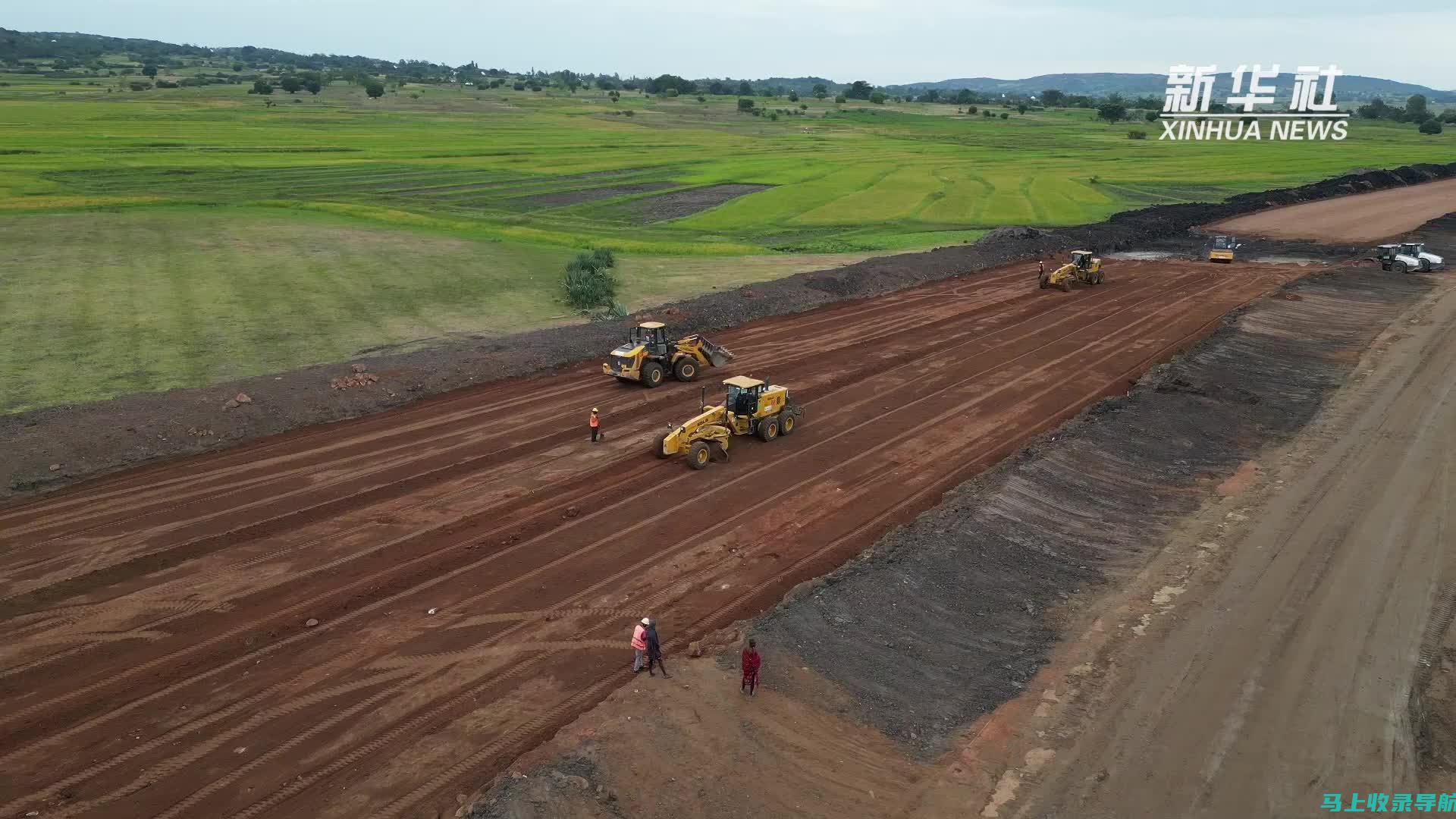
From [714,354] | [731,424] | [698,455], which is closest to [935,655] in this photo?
[698,455]

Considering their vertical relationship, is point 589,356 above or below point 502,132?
below

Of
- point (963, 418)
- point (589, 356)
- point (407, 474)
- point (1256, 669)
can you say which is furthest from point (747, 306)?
point (1256, 669)

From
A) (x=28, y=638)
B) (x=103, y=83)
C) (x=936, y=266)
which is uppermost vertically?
(x=103, y=83)

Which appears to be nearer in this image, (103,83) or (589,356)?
(589,356)

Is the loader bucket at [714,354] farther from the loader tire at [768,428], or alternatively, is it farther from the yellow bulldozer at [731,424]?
the loader tire at [768,428]

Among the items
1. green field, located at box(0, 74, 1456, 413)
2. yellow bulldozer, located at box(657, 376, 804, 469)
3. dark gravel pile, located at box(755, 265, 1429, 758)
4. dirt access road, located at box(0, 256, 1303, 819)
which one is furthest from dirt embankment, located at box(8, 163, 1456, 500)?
dark gravel pile, located at box(755, 265, 1429, 758)

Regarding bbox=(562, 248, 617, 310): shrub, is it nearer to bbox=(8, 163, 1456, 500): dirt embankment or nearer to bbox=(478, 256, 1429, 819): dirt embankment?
bbox=(8, 163, 1456, 500): dirt embankment

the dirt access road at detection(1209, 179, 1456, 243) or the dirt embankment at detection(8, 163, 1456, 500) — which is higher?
the dirt access road at detection(1209, 179, 1456, 243)

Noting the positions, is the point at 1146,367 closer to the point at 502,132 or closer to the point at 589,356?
the point at 589,356
